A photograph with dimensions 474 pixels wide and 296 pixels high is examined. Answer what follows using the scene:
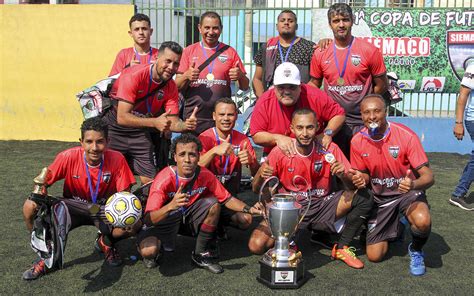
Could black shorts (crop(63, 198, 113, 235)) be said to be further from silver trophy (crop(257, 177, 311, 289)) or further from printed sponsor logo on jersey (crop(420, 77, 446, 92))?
printed sponsor logo on jersey (crop(420, 77, 446, 92))

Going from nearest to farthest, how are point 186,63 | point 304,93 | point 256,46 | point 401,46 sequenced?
1. point 304,93
2. point 186,63
3. point 401,46
4. point 256,46

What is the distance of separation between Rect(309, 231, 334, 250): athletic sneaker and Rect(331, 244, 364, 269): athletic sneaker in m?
0.30

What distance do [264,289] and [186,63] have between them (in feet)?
9.34

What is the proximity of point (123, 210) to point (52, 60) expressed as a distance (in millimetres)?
8422

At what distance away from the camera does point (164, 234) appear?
4.64m

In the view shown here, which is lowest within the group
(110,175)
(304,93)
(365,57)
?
(110,175)

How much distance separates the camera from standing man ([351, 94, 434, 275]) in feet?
15.0

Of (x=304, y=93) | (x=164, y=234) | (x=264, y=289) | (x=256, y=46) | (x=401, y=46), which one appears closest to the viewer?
(x=264, y=289)

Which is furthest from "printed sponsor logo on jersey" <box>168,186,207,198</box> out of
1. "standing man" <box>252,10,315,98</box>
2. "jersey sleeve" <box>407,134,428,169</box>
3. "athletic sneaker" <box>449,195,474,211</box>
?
"athletic sneaker" <box>449,195,474,211</box>

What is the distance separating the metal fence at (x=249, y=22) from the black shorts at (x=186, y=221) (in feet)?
22.8

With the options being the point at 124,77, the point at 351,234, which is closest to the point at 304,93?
the point at 351,234

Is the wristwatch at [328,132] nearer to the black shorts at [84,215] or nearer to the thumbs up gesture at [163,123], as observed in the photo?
the thumbs up gesture at [163,123]

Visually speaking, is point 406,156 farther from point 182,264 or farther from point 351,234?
point 182,264

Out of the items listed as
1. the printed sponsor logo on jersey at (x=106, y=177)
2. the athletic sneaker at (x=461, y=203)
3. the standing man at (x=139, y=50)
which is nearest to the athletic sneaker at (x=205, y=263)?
the printed sponsor logo on jersey at (x=106, y=177)
